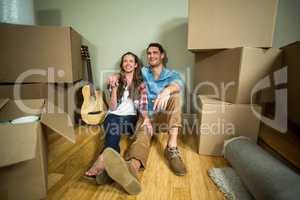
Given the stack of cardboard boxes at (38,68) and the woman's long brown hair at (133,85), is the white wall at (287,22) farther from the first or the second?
the stack of cardboard boxes at (38,68)

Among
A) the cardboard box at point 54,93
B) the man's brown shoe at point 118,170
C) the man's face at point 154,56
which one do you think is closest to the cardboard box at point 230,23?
the man's face at point 154,56

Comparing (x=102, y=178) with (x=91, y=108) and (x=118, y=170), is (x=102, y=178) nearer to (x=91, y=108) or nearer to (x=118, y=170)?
(x=118, y=170)

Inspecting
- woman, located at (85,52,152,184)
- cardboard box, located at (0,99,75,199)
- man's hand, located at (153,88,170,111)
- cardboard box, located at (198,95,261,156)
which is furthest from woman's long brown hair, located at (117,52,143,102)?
cardboard box, located at (0,99,75,199)

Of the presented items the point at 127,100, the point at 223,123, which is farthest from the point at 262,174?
the point at 127,100

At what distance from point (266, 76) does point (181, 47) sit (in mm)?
807

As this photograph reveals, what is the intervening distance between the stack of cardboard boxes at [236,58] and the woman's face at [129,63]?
1.51ft

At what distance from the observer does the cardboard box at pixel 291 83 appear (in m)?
1.15

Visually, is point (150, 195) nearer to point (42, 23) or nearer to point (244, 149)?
point (244, 149)

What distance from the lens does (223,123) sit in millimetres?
1158

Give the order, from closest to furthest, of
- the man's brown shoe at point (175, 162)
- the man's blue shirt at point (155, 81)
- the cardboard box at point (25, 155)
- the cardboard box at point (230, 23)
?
the cardboard box at point (25, 155) < the man's brown shoe at point (175, 162) < the cardboard box at point (230, 23) < the man's blue shirt at point (155, 81)

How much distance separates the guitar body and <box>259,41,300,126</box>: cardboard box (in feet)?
4.13

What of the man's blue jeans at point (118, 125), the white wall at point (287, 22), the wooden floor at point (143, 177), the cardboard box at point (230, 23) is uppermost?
the white wall at point (287, 22)

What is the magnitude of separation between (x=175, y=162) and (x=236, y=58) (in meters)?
0.69

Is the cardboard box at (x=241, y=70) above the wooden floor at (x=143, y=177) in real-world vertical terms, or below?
above
